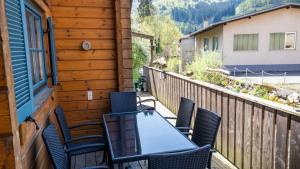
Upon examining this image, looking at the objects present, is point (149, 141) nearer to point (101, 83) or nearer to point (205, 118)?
point (205, 118)

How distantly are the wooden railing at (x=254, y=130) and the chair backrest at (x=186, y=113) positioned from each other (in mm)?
589

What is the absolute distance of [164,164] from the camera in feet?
4.91

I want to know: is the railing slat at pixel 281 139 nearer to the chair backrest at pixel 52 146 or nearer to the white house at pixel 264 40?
the chair backrest at pixel 52 146

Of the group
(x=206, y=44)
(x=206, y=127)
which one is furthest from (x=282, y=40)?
(x=206, y=127)

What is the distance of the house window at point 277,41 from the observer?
14757mm

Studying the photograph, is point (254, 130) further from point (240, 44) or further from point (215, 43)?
point (215, 43)

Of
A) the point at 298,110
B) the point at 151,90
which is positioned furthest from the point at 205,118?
the point at 151,90

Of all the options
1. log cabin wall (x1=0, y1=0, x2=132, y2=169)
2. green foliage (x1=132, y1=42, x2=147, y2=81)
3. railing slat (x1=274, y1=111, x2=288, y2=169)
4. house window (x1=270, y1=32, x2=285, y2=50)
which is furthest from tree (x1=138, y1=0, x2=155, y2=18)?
railing slat (x1=274, y1=111, x2=288, y2=169)

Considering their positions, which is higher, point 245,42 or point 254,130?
point 245,42

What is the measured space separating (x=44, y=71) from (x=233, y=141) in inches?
94.8

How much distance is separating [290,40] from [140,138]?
50.0 ft

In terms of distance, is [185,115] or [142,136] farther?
[185,115]

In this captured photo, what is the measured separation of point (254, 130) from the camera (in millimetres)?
2756

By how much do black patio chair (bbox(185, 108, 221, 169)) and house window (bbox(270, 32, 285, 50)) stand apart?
14.1 meters
